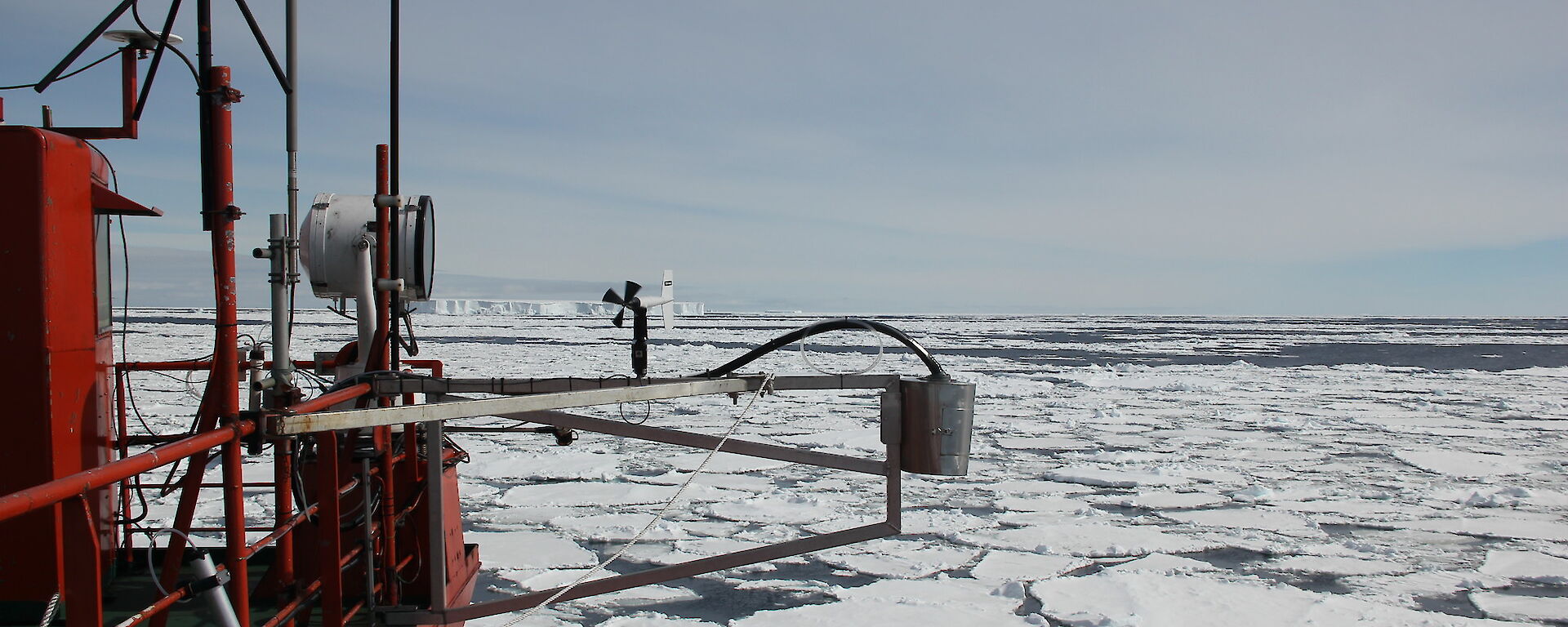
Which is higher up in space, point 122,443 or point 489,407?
point 489,407

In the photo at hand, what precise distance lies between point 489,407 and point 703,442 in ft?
4.00

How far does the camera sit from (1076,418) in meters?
12.8

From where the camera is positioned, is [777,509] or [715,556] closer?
[715,556]

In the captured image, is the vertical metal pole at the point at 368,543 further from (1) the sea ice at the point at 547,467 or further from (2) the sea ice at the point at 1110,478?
(2) the sea ice at the point at 1110,478

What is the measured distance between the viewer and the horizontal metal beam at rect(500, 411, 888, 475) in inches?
133

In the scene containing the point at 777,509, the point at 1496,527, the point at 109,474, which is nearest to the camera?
the point at 109,474

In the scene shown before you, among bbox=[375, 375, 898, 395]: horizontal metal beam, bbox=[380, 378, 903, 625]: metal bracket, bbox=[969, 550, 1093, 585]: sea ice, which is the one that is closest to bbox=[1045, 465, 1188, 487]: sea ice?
bbox=[969, 550, 1093, 585]: sea ice

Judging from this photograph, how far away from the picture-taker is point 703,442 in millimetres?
3713

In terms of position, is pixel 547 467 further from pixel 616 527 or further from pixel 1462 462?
pixel 1462 462

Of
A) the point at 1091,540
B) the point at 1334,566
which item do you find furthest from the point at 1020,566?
the point at 1334,566

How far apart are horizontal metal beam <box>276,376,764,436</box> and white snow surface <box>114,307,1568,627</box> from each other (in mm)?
1657

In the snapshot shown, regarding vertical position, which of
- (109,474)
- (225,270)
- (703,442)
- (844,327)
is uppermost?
(225,270)

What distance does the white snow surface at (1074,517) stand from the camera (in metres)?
4.96

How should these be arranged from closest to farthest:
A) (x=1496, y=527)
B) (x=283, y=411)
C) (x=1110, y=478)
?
(x=283, y=411) < (x=1496, y=527) < (x=1110, y=478)
